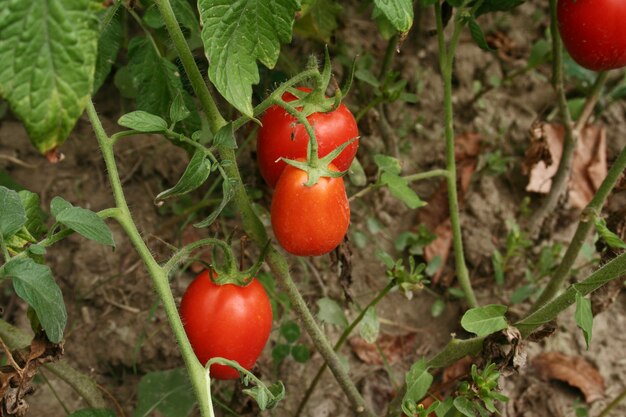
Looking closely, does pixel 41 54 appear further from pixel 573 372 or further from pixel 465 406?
pixel 573 372

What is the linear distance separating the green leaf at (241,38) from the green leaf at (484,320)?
455 mm

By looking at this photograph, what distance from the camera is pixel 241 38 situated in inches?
36.3

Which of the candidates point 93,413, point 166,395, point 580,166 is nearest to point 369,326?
point 166,395

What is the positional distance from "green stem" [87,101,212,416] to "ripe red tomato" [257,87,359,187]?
0.25m

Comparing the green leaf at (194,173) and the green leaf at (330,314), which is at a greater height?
the green leaf at (194,173)

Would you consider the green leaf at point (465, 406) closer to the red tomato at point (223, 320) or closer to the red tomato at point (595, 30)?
the red tomato at point (223, 320)

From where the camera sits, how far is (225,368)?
3.70 ft

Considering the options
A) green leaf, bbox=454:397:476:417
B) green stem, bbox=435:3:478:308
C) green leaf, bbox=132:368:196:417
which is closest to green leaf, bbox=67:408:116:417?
green leaf, bbox=132:368:196:417

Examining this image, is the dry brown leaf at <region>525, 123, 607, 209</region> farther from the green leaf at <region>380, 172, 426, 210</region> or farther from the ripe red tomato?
the ripe red tomato

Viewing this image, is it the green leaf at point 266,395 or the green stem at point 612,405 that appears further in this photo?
the green stem at point 612,405

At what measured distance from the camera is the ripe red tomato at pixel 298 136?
3.53 feet

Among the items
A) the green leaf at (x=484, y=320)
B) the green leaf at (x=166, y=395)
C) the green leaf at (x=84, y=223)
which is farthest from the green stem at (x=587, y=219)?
the green leaf at (x=84, y=223)

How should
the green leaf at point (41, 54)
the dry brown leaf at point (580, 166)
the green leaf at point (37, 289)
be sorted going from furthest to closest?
the dry brown leaf at point (580, 166) < the green leaf at point (37, 289) < the green leaf at point (41, 54)

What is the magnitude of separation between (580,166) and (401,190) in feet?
2.45
